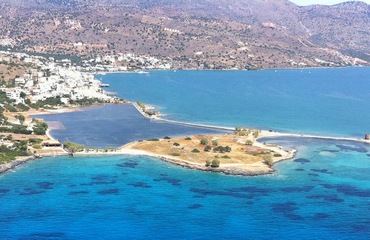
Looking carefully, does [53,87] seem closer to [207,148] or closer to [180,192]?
[207,148]

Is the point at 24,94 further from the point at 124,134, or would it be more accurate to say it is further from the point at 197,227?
the point at 197,227

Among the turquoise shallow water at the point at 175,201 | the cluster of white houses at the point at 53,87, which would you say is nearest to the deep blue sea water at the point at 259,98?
the cluster of white houses at the point at 53,87

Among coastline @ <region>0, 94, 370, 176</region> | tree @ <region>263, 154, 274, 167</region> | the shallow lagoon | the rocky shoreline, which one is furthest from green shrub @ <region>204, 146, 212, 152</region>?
the rocky shoreline

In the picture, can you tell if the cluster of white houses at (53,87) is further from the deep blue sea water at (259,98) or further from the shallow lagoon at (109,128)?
the shallow lagoon at (109,128)

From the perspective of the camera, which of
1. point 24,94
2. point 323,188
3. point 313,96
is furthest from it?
point 313,96

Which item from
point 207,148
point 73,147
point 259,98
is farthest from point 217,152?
point 259,98

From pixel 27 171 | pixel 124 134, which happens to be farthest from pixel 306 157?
pixel 27 171
